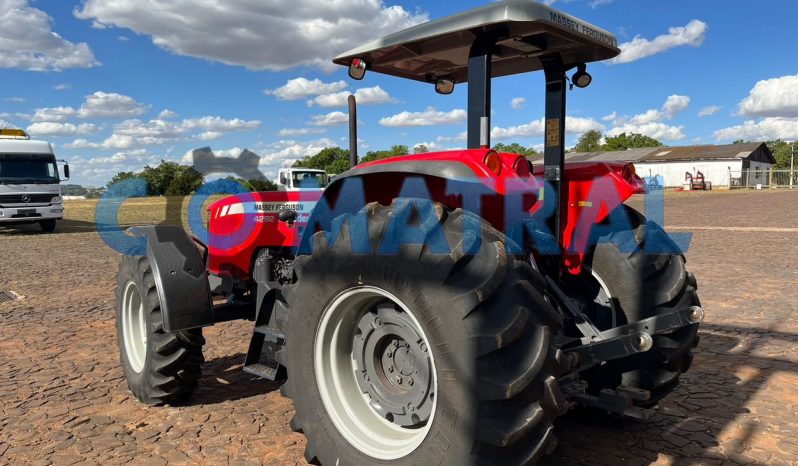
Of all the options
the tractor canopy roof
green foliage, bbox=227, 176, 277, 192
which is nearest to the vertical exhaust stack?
the tractor canopy roof

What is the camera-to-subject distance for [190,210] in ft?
14.2

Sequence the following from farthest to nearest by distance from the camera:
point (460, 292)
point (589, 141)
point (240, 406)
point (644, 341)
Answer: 1. point (589, 141)
2. point (240, 406)
3. point (644, 341)
4. point (460, 292)

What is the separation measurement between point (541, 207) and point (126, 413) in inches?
114

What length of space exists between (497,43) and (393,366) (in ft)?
5.74

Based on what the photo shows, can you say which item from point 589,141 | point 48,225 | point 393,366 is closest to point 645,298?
point 393,366

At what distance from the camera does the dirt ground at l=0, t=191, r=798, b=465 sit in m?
3.17

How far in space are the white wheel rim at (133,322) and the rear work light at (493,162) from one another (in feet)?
9.74

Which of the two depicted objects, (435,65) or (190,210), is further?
(190,210)

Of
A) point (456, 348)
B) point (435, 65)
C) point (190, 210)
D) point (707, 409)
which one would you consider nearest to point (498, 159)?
point (456, 348)

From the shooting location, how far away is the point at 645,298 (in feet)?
10.6

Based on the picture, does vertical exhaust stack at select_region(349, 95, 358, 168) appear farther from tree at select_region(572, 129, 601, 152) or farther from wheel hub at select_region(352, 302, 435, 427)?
tree at select_region(572, 129, 601, 152)

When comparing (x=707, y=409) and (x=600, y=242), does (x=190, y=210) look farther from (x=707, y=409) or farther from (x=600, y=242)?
(x=707, y=409)

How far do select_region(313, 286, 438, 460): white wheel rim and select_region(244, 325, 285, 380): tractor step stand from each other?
2.08ft

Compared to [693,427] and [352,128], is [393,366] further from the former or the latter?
[693,427]
